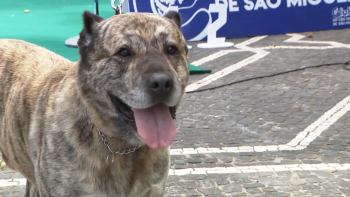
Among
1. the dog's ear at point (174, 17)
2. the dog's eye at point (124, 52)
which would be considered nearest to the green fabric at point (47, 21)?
the dog's ear at point (174, 17)

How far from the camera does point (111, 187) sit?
336cm

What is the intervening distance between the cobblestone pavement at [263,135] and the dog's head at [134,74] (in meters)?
1.88

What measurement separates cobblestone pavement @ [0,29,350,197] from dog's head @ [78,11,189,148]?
1879mm

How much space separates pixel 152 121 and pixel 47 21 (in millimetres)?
12666

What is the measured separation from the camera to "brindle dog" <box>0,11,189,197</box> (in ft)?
10.4

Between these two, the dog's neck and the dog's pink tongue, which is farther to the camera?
the dog's neck

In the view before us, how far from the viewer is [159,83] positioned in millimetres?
3010

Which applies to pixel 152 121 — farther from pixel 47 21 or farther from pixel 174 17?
pixel 47 21

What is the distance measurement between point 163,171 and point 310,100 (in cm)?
Result: 488

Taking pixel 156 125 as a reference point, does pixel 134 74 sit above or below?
above

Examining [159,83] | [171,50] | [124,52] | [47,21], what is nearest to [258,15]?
[47,21]

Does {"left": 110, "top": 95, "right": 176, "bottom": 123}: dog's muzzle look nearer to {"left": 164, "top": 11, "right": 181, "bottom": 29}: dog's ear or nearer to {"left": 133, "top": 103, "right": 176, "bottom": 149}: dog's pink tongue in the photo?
{"left": 133, "top": 103, "right": 176, "bottom": 149}: dog's pink tongue

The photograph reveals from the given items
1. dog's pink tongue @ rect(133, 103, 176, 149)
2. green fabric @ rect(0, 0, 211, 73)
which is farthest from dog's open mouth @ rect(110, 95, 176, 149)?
green fabric @ rect(0, 0, 211, 73)

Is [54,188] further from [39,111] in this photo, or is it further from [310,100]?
[310,100]
